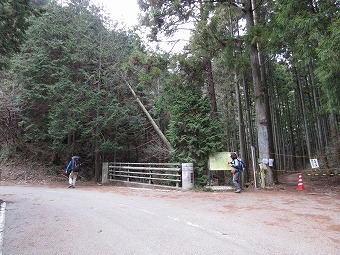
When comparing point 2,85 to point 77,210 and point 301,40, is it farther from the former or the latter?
point 301,40

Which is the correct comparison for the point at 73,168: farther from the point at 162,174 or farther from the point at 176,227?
the point at 176,227

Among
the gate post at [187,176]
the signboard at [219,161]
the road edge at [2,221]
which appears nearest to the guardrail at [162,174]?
the gate post at [187,176]

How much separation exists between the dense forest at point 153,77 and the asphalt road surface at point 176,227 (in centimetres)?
427

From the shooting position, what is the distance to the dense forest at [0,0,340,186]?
9383mm

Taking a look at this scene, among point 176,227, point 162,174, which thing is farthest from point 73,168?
point 176,227

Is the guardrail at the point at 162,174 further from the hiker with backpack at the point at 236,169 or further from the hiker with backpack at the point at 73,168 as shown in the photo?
the hiker with backpack at the point at 73,168

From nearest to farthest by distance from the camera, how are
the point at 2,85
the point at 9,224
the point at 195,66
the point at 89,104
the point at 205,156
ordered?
the point at 9,224 → the point at 205,156 → the point at 195,66 → the point at 89,104 → the point at 2,85

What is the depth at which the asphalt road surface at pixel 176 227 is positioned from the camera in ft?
13.6

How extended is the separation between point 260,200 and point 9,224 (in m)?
7.20

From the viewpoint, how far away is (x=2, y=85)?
1883 centimetres

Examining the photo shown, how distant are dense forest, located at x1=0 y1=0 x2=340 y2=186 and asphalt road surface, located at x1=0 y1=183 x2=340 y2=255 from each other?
427 centimetres

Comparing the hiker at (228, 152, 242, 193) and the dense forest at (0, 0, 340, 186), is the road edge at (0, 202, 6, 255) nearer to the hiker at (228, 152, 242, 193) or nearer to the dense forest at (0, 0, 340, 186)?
the dense forest at (0, 0, 340, 186)

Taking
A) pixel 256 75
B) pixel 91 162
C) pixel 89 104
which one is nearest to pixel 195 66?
pixel 256 75

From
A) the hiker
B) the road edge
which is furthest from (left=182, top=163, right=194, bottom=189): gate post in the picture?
the road edge
